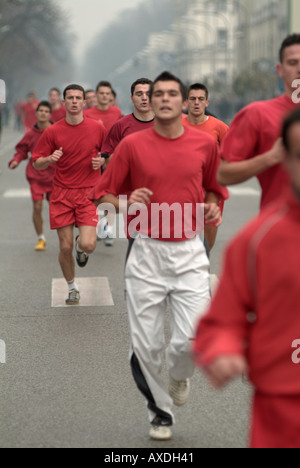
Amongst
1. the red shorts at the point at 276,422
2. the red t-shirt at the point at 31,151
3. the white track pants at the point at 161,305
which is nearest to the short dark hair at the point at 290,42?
the white track pants at the point at 161,305

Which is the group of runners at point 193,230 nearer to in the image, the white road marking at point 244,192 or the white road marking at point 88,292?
the white road marking at point 88,292

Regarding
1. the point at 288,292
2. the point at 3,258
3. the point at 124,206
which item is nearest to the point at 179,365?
the point at 124,206

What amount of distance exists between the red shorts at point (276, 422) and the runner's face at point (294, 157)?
2.48ft

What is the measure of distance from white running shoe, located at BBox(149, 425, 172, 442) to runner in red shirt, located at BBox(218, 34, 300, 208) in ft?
4.43

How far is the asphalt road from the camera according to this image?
5711 mm

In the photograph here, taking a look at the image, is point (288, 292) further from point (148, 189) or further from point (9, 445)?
point (9, 445)

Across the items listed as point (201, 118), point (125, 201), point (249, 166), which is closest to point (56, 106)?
point (201, 118)

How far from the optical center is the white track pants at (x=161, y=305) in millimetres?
5598

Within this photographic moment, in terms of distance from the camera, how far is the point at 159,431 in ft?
18.5

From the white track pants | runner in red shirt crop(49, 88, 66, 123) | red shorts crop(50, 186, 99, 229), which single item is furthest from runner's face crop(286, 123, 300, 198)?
runner in red shirt crop(49, 88, 66, 123)

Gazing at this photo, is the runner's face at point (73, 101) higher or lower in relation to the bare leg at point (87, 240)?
higher

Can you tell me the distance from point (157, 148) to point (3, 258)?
25.4 ft

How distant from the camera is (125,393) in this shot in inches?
261

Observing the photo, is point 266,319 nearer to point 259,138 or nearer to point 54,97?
point 259,138
